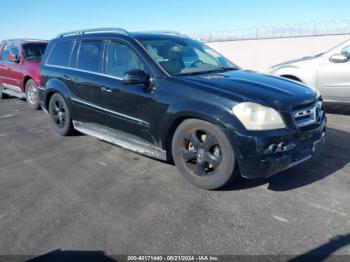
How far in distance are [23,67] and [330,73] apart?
289 inches

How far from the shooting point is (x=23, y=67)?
971 cm

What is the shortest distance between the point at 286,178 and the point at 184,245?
1.85m

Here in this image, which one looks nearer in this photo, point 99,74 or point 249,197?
point 249,197

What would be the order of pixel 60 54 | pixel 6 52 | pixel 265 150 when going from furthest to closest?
pixel 6 52, pixel 60 54, pixel 265 150

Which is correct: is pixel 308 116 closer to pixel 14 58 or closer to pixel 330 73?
pixel 330 73

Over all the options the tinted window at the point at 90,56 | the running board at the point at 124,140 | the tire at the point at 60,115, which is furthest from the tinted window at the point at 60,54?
the running board at the point at 124,140

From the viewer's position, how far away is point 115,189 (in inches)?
172

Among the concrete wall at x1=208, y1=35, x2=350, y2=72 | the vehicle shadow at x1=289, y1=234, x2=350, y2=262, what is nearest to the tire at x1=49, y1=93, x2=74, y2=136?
the vehicle shadow at x1=289, y1=234, x2=350, y2=262

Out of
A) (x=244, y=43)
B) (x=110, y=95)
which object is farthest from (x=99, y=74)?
(x=244, y=43)

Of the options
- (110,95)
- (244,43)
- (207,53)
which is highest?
(207,53)

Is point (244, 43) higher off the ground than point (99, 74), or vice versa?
point (99, 74)

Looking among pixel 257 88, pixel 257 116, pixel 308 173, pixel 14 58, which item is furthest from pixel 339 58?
pixel 14 58

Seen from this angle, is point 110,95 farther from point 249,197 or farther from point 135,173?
point 249,197

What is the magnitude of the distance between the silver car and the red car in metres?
6.19
